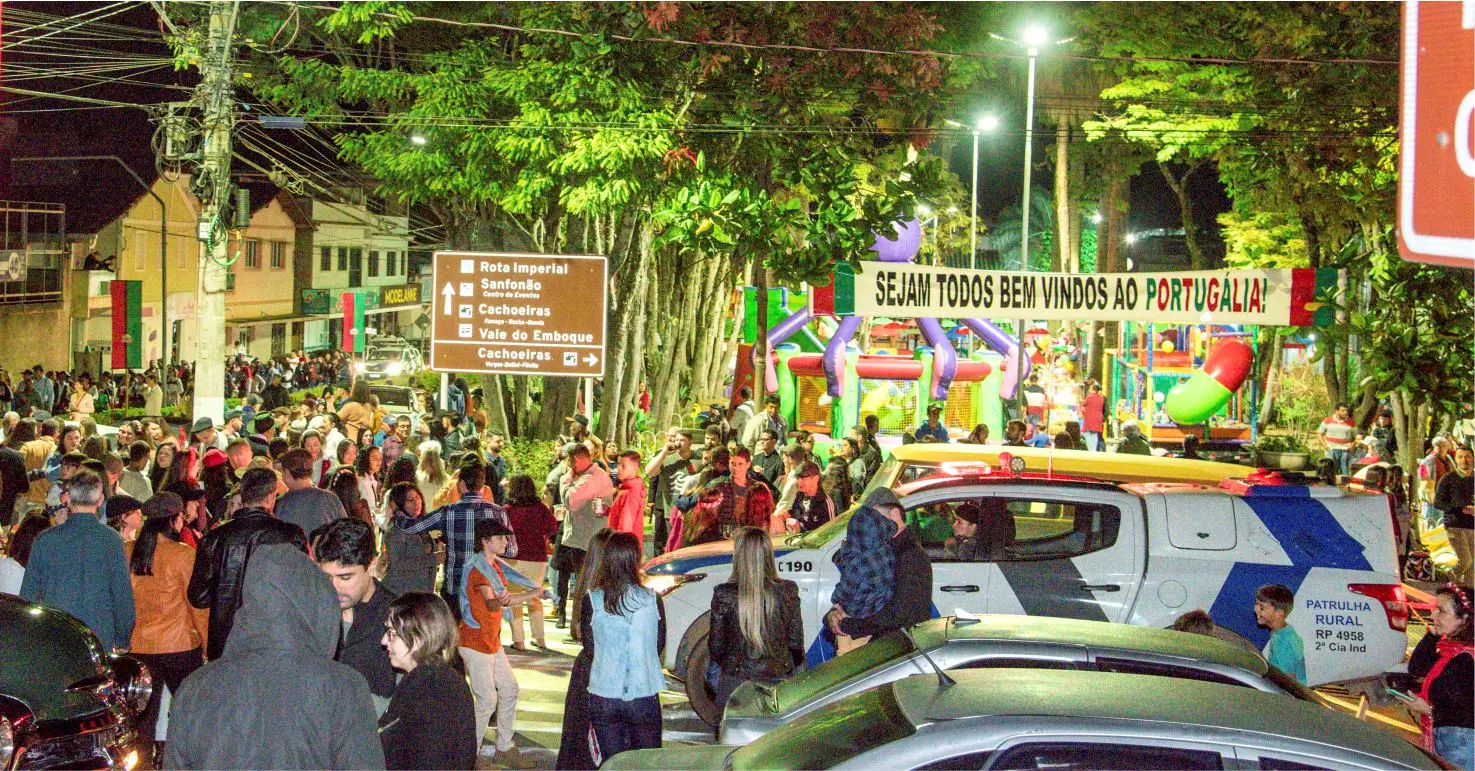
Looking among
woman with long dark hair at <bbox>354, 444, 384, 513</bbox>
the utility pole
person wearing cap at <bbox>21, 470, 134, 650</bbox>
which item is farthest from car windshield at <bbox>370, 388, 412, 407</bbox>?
person wearing cap at <bbox>21, 470, 134, 650</bbox>

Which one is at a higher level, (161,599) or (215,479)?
(215,479)

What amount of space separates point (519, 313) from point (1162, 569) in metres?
6.86

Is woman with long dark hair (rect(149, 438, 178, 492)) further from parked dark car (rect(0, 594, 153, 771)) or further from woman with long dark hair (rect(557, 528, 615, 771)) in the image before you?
woman with long dark hair (rect(557, 528, 615, 771))

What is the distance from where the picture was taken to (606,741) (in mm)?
6781

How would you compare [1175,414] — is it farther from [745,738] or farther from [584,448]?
[745,738]

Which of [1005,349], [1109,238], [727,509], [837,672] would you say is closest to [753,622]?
[837,672]

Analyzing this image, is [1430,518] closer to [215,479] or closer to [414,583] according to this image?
[215,479]

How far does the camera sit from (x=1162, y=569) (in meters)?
9.72

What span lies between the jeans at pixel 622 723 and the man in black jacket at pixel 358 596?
962 mm

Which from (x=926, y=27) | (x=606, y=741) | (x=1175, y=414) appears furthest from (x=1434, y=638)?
(x=1175, y=414)

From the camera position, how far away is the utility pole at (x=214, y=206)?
17.6 meters

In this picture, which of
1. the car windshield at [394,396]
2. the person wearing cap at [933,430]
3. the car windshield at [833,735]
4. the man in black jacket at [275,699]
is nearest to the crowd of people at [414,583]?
the man in black jacket at [275,699]

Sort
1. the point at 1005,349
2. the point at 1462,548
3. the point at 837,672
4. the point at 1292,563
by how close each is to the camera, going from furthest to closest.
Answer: the point at 1005,349 → the point at 1462,548 → the point at 1292,563 → the point at 837,672

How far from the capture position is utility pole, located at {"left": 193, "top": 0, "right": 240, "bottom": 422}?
17609 millimetres
